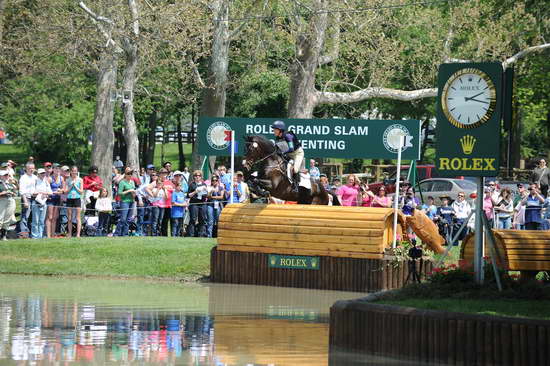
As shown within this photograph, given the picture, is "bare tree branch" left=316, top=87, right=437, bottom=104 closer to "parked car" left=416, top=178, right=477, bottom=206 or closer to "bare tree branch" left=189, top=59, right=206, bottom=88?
"parked car" left=416, top=178, right=477, bottom=206

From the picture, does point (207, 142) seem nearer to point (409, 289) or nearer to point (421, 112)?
point (409, 289)

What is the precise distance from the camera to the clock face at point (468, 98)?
52.7ft

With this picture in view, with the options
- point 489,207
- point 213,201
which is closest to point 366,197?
point 489,207

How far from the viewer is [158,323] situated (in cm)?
1722

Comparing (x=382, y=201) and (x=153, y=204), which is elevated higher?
(x=382, y=201)

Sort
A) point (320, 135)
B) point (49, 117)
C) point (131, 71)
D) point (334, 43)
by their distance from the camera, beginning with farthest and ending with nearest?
1. point (49, 117)
2. point (131, 71)
3. point (334, 43)
4. point (320, 135)

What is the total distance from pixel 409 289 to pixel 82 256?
1261 centimetres

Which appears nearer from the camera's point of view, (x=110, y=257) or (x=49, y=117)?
(x=110, y=257)

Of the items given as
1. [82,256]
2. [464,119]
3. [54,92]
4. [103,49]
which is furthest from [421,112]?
[464,119]

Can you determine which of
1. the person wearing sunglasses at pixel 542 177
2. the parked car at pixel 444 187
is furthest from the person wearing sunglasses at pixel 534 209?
the parked car at pixel 444 187

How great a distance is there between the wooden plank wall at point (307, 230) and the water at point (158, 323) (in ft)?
3.21

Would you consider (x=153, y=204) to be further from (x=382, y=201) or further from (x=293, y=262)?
(x=293, y=262)

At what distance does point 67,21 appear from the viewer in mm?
40375

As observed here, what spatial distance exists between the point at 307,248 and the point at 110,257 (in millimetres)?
4924
